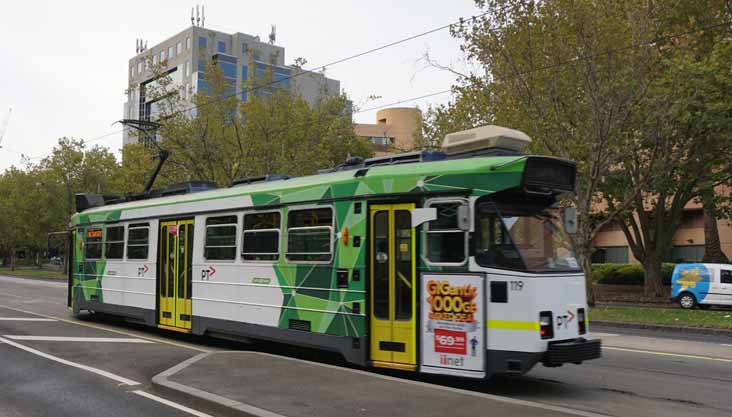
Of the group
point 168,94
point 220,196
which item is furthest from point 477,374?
point 168,94

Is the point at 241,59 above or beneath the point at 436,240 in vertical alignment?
above

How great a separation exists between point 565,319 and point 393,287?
2.22 metres

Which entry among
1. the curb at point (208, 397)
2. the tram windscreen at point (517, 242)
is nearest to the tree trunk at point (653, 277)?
the tram windscreen at point (517, 242)

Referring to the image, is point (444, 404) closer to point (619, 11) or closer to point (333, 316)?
point (333, 316)

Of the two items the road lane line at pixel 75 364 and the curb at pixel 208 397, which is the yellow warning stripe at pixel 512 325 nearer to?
the curb at pixel 208 397

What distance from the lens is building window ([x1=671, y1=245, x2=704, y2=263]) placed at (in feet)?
152

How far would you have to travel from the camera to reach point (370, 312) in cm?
955

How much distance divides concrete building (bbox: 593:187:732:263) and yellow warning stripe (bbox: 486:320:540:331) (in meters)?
36.6

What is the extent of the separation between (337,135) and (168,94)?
12.7 metres

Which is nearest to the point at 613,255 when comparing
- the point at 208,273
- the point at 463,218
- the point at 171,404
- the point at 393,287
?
the point at 208,273

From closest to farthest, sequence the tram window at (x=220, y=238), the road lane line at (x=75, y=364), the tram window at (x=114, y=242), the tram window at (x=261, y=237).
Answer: the road lane line at (x=75, y=364), the tram window at (x=261, y=237), the tram window at (x=220, y=238), the tram window at (x=114, y=242)

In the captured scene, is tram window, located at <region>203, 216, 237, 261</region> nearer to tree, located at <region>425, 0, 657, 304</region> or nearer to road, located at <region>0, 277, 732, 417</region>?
road, located at <region>0, 277, 732, 417</region>

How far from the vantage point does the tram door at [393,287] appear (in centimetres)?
909

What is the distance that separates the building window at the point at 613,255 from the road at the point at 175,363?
126ft
